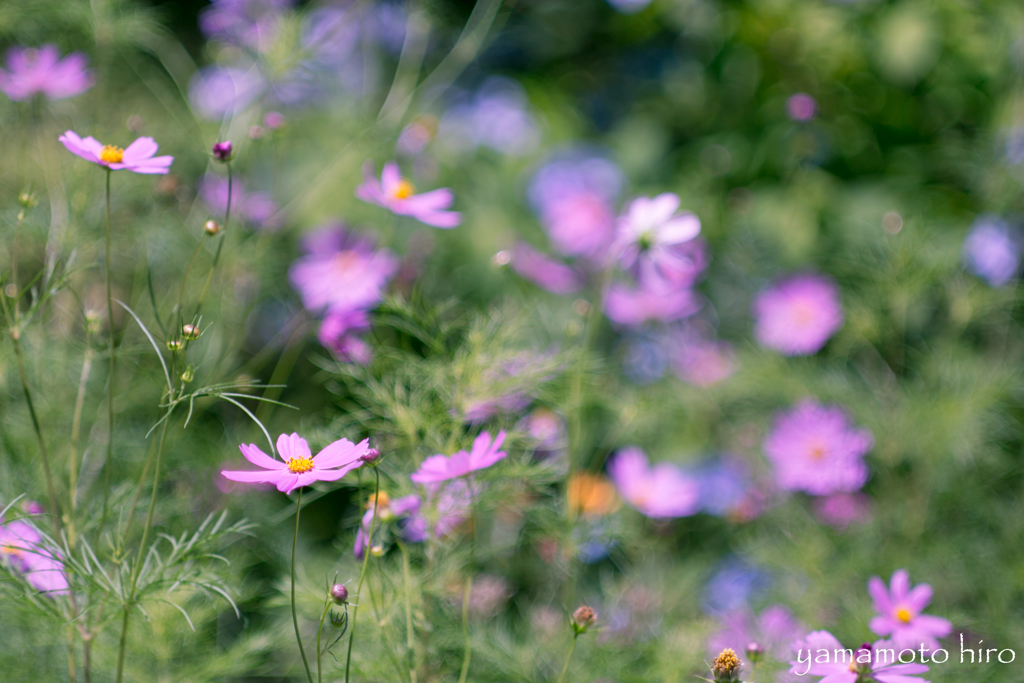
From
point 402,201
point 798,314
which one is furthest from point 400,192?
point 798,314

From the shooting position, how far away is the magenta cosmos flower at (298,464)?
38 centimetres

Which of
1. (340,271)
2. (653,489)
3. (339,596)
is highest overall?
(339,596)

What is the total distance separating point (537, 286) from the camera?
111 centimetres

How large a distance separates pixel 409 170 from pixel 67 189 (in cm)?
50

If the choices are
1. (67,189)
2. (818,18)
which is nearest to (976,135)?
(818,18)

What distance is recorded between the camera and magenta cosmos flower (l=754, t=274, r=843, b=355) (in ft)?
3.46

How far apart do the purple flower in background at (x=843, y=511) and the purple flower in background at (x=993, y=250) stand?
1.15ft

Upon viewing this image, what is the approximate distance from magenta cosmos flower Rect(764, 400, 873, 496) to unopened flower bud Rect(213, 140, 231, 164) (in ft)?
2.61

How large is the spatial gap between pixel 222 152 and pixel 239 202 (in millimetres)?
416

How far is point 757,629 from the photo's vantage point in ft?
2.59

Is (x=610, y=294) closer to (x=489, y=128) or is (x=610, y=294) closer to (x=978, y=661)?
(x=489, y=128)

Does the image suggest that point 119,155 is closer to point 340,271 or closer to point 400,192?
point 400,192

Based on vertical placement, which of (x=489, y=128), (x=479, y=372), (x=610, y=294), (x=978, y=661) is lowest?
(x=978, y=661)

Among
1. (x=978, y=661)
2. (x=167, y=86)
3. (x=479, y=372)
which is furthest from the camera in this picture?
(x=167, y=86)
